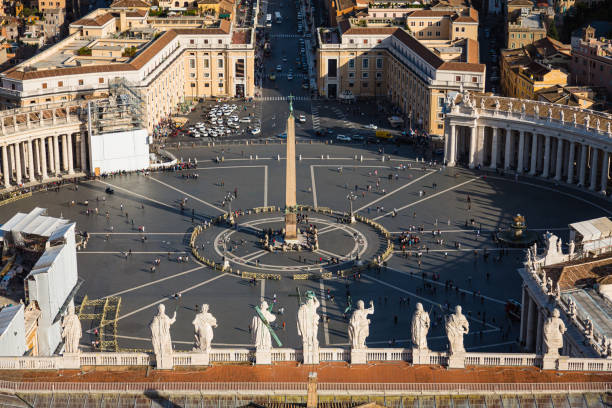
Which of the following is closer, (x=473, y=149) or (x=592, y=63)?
(x=473, y=149)

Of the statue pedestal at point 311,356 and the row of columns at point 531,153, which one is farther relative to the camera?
the row of columns at point 531,153

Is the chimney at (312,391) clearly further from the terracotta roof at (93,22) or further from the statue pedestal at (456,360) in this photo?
the terracotta roof at (93,22)

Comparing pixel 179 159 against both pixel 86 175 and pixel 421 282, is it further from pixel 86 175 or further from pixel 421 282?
pixel 421 282

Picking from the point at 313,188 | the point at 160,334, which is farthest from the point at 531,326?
the point at 313,188

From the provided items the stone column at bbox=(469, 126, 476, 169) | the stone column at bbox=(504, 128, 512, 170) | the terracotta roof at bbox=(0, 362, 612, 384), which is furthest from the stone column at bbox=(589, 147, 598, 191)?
the terracotta roof at bbox=(0, 362, 612, 384)

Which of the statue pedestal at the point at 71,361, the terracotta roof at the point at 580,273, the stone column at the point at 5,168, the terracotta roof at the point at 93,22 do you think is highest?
the terracotta roof at the point at 93,22

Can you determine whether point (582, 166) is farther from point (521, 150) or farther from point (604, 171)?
point (521, 150)

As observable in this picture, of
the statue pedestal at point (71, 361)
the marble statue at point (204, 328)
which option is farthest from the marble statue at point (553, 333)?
the statue pedestal at point (71, 361)
